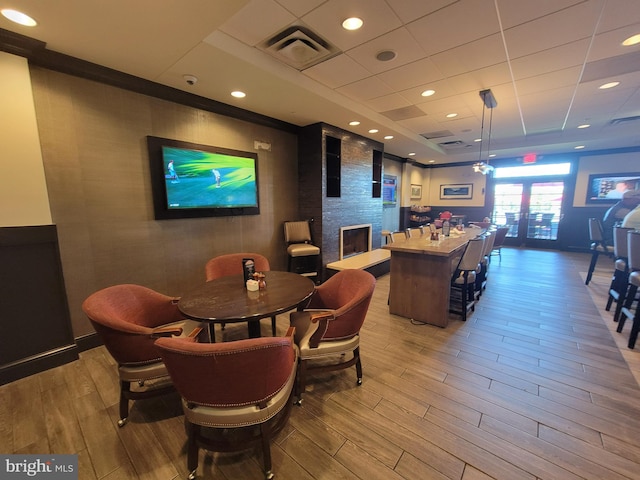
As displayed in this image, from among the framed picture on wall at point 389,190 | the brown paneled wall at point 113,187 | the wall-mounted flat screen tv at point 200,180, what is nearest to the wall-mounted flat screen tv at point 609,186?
the framed picture on wall at point 389,190

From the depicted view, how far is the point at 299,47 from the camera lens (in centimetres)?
236

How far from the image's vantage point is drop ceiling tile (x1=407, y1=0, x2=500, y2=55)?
1.93 metres

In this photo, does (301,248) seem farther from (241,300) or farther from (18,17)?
(18,17)

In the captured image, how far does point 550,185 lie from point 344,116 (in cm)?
726

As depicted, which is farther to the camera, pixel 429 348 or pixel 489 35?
pixel 429 348

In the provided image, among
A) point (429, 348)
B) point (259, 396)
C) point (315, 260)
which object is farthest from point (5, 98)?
point (429, 348)

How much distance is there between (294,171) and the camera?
4.58m

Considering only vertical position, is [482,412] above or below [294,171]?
below

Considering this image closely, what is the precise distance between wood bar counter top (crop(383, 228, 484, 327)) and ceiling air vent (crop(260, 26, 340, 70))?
2224mm

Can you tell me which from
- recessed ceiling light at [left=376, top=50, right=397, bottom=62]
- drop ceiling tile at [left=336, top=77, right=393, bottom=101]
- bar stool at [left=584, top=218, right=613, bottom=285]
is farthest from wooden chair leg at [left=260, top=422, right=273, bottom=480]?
bar stool at [left=584, top=218, right=613, bottom=285]

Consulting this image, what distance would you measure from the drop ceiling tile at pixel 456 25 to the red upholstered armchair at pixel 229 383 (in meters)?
2.62

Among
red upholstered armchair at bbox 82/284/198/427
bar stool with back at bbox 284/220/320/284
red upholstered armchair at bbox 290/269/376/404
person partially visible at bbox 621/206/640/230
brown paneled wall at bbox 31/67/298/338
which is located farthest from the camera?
bar stool with back at bbox 284/220/320/284

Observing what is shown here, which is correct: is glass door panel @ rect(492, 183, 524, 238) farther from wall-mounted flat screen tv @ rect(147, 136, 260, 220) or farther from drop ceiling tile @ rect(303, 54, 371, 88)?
wall-mounted flat screen tv @ rect(147, 136, 260, 220)

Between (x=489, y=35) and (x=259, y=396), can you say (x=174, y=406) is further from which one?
(x=489, y=35)
